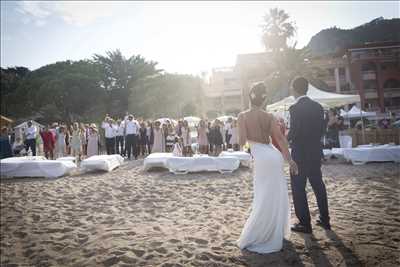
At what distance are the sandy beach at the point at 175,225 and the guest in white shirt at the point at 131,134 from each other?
237 inches

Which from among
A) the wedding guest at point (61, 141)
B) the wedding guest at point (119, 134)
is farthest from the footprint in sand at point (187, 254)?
the wedding guest at point (61, 141)

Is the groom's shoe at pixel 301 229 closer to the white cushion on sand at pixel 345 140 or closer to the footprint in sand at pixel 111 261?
the footprint in sand at pixel 111 261

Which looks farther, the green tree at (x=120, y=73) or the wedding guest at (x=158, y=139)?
the green tree at (x=120, y=73)

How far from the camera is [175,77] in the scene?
44000mm

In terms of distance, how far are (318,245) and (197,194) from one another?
11.1 feet

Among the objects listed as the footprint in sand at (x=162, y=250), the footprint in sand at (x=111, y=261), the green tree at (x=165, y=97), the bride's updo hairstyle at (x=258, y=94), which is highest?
the green tree at (x=165, y=97)

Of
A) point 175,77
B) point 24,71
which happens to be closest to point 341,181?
point 175,77

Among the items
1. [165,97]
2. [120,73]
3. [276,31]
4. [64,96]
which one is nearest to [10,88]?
[64,96]

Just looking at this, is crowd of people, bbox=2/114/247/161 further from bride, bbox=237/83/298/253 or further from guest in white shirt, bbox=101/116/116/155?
bride, bbox=237/83/298/253

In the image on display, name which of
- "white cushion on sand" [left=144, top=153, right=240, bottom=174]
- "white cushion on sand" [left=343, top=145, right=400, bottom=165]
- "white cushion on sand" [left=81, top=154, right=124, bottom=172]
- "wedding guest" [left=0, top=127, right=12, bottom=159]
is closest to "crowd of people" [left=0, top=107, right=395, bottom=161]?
"wedding guest" [left=0, top=127, right=12, bottom=159]

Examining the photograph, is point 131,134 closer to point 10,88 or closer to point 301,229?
point 301,229

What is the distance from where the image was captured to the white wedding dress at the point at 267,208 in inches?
135

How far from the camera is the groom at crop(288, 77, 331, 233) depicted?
3.96 metres

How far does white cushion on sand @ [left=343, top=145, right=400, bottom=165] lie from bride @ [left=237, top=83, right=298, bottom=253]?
7.70 metres
